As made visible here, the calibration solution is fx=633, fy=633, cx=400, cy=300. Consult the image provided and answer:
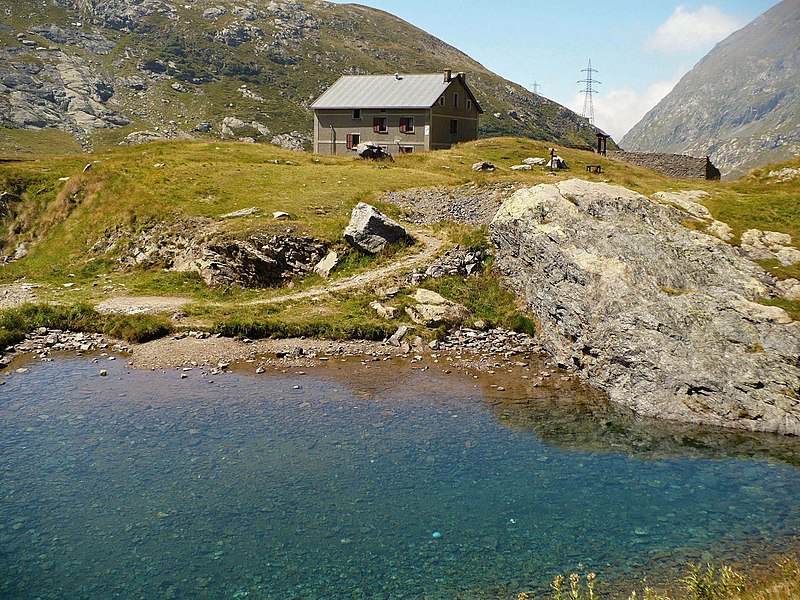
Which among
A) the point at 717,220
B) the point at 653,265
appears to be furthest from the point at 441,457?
the point at 717,220

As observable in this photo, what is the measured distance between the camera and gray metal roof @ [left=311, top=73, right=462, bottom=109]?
9369cm

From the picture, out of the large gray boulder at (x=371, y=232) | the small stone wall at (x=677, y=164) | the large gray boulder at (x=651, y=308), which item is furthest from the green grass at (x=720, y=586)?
the small stone wall at (x=677, y=164)

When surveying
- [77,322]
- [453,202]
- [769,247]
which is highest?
[453,202]

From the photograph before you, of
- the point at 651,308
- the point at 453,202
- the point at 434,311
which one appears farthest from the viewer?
the point at 453,202

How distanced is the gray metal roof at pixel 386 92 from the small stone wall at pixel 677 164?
30.1 meters

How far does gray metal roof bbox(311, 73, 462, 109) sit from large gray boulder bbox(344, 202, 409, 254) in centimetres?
A: 5315

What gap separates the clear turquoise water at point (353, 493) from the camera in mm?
15469

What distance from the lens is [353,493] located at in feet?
61.8

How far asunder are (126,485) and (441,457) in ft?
32.5

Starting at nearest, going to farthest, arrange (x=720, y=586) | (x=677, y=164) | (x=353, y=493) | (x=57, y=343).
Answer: (x=720, y=586), (x=353, y=493), (x=57, y=343), (x=677, y=164)

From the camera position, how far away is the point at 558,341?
106 feet

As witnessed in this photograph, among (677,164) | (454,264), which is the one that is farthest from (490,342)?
(677,164)

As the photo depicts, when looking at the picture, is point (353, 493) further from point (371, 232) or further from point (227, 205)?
point (227, 205)

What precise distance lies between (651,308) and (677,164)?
59577 mm
